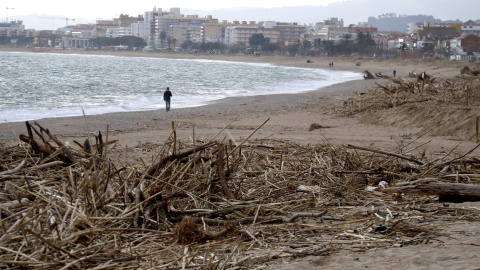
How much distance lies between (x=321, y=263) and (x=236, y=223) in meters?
0.91

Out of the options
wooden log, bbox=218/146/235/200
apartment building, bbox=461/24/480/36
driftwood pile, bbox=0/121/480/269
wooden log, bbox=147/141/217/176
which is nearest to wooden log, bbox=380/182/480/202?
driftwood pile, bbox=0/121/480/269

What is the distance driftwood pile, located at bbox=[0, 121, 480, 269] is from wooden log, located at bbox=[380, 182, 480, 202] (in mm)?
72

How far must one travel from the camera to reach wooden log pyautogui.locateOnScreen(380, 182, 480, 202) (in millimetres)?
4871

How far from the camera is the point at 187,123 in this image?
16.5m

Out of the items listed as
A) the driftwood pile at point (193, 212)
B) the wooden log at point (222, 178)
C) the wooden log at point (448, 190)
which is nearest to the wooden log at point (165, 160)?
the driftwood pile at point (193, 212)

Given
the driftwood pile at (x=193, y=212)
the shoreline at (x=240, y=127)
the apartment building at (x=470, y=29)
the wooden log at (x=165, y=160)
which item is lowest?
the shoreline at (x=240, y=127)

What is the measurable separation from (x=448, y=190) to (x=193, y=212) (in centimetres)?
231

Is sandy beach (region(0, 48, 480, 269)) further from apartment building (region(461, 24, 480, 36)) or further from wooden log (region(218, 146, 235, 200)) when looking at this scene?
apartment building (region(461, 24, 480, 36))

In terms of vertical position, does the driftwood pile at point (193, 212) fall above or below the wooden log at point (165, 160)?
below

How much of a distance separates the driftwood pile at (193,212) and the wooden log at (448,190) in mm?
72

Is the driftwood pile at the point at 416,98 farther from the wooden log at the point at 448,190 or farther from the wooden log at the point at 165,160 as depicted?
the wooden log at the point at 165,160

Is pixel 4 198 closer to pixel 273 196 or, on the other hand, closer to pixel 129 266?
→ pixel 129 266

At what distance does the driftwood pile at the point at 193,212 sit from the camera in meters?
3.42

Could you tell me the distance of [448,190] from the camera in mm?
4879
